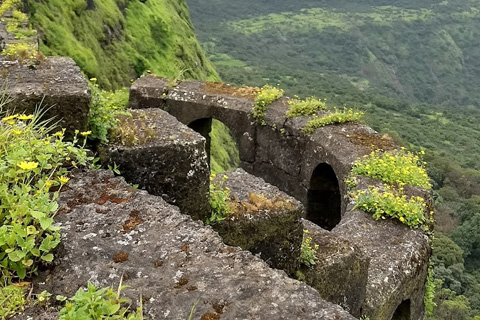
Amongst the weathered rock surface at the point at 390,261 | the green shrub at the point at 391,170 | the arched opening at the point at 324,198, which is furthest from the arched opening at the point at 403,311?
the arched opening at the point at 324,198

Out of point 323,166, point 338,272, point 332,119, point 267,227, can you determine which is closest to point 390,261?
point 338,272

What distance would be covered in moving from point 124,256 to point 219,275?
58 cm

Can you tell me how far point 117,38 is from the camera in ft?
74.2

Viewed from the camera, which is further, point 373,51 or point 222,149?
point 373,51

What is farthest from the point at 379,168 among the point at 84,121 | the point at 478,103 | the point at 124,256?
the point at 478,103

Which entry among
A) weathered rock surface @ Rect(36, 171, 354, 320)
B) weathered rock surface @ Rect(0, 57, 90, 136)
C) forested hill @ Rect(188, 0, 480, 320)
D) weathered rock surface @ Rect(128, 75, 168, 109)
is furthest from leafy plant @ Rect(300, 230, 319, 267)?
forested hill @ Rect(188, 0, 480, 320)

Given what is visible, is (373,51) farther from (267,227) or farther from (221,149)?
(267,227)

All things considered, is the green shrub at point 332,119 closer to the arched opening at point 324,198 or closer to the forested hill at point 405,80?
the arched opening at point 324,198

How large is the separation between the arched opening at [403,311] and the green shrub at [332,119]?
3597 millimetres

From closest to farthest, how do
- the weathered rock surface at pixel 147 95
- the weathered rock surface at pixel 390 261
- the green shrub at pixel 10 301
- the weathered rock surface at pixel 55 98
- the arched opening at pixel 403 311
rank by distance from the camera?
the green shrub at pixel 10 301, the weathered rock surface at pixel 55 98, the weathered rock surface at pixel 390 261, the arched opening at pixel 403 311, the weathered rock surface at pixel 147 95

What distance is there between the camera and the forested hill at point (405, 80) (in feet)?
130

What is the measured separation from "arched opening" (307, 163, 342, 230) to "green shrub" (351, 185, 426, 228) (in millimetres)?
2026

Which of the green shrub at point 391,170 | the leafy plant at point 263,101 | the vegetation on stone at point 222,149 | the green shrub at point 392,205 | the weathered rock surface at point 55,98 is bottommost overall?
the vegetation on stone at point 222,149

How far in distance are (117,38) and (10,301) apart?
70.5 feet
